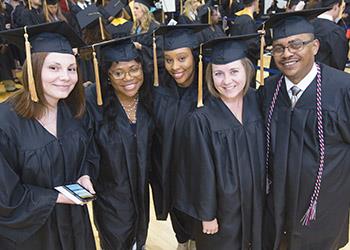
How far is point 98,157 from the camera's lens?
2135 mm

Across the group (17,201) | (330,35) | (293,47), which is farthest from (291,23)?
(330,35)

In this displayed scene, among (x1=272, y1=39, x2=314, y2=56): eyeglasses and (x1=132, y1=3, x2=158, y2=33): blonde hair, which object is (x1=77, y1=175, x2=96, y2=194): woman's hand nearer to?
(x1=272, y1=39, x2=314, y2=56): eyeglasses

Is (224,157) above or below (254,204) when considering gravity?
above

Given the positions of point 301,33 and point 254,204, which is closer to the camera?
point 301,33

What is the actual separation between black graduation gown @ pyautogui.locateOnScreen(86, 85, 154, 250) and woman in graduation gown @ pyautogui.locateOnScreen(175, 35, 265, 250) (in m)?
0.30

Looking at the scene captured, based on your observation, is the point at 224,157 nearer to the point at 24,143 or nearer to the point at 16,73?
the point at 24,143

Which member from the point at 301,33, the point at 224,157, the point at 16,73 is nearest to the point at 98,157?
the point at 224,157

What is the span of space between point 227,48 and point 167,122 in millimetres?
605

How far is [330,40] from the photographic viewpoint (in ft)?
13.2

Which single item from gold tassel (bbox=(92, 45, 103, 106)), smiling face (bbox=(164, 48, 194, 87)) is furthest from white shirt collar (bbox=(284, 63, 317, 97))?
gold tassel (bbox=(92, 45, 103, 106))

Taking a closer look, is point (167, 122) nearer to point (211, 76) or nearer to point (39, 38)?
point (211, 76)

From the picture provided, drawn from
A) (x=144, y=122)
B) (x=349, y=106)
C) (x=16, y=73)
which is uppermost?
(x=349, y=106)

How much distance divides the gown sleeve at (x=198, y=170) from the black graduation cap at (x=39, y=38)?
0.77 m

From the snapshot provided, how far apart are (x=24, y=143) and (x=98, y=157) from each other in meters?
0.49
